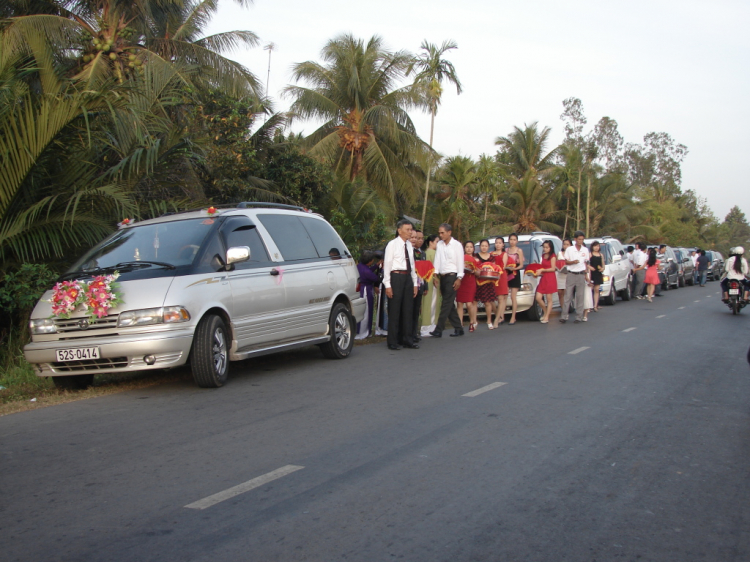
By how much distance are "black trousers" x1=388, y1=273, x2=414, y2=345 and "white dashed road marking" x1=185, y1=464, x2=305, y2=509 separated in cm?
652

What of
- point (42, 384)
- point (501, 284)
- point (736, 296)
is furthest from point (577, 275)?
point (42, 384)

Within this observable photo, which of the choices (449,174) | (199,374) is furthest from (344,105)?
(199,374)

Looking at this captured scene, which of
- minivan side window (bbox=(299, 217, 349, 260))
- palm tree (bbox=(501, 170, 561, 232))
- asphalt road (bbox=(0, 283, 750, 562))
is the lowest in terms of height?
asphalt road (bbox=(0, 283, 750, 562))

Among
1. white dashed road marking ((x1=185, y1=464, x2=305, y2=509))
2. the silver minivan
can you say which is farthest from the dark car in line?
white dashed road marking ((x1=185, y1=464, x2=305, y2=509))

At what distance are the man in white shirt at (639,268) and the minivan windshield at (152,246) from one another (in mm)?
19662

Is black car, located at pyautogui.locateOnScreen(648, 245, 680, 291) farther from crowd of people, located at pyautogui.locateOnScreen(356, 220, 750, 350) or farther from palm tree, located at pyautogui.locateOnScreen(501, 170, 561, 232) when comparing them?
crowd of people, located at pyautogui.locateOnScreen(356, 220, 750, 350)

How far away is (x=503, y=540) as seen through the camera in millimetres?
3758

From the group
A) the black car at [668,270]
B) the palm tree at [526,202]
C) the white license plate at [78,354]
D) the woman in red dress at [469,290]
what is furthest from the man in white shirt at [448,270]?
the palm tree at [526,202]

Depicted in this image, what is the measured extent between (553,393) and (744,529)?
371 cm

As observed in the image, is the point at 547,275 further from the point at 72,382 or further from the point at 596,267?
the point at 72,382

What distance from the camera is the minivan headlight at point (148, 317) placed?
7375 millimetres

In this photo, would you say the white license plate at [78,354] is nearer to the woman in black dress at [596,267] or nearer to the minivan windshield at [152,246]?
the minivan windshield at [152,246]

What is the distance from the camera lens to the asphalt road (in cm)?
375

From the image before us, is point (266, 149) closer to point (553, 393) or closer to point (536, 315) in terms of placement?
point (536, 315)
